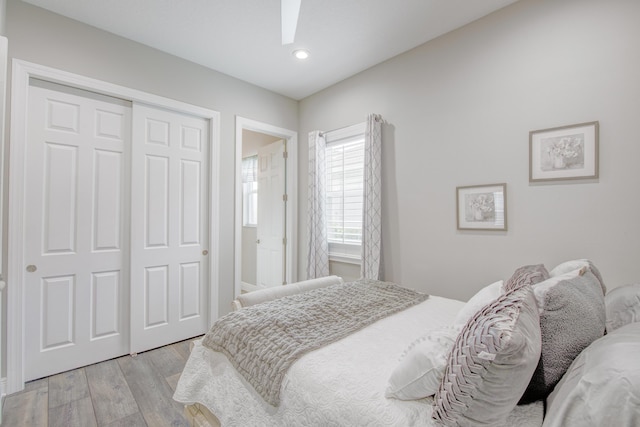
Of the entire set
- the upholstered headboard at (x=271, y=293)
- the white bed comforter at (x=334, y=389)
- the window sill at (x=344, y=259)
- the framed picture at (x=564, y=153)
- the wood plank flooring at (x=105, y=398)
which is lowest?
the wood plank flooring at (x=105, y=398)

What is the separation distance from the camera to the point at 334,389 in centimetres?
102

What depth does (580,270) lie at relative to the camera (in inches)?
50.8

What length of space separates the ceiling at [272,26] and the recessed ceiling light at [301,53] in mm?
49

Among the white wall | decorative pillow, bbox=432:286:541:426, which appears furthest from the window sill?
decorative pillow, bbox=432:286:541:426

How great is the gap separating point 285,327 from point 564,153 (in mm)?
2155

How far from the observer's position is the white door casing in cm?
401

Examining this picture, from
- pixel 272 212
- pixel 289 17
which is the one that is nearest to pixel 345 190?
pixel 272 212

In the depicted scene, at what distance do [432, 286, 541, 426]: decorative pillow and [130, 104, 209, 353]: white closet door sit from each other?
2.75m

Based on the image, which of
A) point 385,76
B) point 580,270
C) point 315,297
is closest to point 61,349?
point 315,297

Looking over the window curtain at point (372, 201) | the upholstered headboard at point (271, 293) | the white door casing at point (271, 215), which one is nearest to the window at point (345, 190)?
the window curtain at point (372, 201)

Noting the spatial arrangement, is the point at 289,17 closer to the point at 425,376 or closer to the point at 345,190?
the point at 345,190

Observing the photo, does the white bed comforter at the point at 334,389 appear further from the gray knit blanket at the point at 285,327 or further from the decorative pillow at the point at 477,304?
the decorative pillow at the point at 477,304

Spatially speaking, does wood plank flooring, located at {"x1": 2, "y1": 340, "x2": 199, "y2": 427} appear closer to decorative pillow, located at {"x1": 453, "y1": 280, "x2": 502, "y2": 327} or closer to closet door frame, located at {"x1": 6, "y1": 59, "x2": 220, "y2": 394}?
closet door frame, located at {"x1": 6, "y1": 59, "x2": 220, "y2": 394}

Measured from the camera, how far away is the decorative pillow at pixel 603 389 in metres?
0.61
